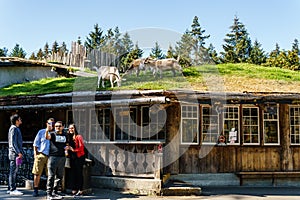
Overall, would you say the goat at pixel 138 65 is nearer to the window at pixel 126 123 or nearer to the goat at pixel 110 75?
the goat at pixel 110 75

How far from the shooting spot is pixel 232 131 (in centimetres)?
1288

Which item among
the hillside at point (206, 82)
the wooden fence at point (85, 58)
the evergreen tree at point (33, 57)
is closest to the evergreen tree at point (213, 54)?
the wooden fence at point (85, 58)

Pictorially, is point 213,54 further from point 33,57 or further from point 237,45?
point 33,57

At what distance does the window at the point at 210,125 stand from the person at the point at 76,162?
15.0 ft

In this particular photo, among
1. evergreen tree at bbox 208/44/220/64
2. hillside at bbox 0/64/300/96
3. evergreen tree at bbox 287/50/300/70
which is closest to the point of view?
hillside at bbox 0/64/300/96

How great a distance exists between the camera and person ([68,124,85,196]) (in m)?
9.98

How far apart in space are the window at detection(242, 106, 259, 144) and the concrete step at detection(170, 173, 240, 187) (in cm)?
142

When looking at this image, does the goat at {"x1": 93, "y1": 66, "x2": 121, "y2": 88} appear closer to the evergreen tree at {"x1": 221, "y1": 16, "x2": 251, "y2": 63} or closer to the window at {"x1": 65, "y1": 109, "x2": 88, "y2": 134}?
the window at {"x1": 65, "y1": 109, "x2": 88, "y2": 134}

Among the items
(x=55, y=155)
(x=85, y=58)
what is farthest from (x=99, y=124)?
(x=85, y=58)

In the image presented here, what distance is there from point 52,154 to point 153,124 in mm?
4409

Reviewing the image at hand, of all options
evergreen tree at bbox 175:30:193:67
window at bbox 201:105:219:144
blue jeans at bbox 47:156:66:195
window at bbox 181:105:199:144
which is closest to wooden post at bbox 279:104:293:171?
window at bbox 201:105:219:144

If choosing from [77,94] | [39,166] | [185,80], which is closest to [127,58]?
[185,80]

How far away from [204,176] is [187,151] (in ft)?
3.41

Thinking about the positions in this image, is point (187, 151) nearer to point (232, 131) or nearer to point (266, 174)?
point (232, 131)
